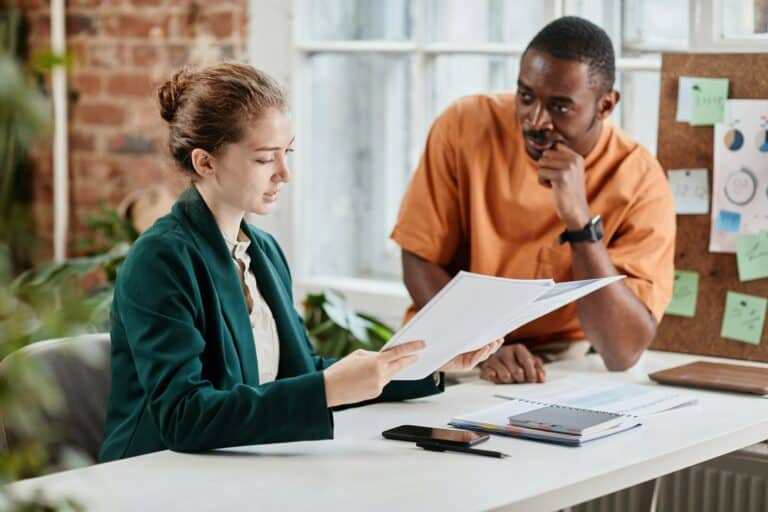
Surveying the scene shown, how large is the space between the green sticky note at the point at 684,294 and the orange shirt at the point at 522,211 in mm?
212

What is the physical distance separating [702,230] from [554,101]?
59 centimetres

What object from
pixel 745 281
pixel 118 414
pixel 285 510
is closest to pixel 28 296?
pixel 285 510

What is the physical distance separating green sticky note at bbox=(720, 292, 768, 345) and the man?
234mm

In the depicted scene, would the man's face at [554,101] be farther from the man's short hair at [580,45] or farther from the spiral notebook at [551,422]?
the spiral notebook at [551,422]

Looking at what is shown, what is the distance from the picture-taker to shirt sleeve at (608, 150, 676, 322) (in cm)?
247

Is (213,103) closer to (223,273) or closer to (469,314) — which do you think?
(223,273)

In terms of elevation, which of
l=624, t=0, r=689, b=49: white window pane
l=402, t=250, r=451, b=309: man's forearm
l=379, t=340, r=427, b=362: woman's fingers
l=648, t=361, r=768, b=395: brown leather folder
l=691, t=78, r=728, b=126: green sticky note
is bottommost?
l=648, t=361, r=768, b=395: brown leather folder

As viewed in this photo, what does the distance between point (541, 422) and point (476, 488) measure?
1.08 feet

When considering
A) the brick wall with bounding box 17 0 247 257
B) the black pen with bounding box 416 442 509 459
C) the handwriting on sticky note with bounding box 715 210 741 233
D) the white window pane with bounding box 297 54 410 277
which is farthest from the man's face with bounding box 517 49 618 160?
the brick wall with bounding box 17 0 247 257

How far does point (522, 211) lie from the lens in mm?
2557

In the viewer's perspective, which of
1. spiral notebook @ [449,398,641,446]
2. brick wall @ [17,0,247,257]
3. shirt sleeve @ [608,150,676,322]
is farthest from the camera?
brick wall @ [17,0,247,257]

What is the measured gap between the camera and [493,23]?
3.37 metres

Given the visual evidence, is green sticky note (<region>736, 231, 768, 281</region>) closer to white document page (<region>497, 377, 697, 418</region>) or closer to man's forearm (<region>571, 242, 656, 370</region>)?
man's forearm (<region>571, 242, 656, 370</region>)

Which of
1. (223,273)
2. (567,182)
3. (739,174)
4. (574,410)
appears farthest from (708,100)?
(223,273)
